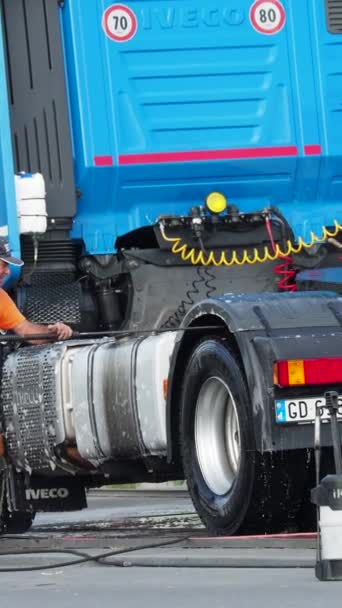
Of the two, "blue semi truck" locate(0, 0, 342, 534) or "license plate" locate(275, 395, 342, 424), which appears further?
"blue semi truck" locate(0, 0, 342, 534)

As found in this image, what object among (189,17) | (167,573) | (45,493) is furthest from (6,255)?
(167,573)

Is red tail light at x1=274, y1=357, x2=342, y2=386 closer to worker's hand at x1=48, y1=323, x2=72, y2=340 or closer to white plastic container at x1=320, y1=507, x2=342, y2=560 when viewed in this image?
white plastic container at x1=320, y1=507, x2=342, y2=560

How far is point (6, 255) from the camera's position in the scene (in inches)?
344

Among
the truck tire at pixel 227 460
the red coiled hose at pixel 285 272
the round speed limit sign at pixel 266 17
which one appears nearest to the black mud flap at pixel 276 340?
the truck tire at pixel 227 460

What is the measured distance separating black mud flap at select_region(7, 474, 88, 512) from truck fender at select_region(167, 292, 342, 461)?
187cm

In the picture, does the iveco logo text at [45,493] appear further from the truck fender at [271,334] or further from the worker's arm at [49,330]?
the truck fender at [271,334]

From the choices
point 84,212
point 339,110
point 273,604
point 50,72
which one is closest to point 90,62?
point 50,72

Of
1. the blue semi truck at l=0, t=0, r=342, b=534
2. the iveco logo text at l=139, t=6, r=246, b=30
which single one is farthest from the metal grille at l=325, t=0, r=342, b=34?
the iveco logo text at l=139, t=6, r=246, b=30

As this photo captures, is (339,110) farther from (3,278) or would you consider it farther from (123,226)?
(3,278)

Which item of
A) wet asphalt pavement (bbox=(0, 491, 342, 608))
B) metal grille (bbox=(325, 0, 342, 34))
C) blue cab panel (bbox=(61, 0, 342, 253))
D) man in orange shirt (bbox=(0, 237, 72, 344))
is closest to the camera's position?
wet asphalt pavement (bbox=(0, 491, 342, 608))

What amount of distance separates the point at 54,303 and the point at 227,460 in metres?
1.90

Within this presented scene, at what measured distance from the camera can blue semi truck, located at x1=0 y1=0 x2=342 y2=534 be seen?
8930 mm

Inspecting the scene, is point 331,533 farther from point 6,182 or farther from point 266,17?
point 266,17

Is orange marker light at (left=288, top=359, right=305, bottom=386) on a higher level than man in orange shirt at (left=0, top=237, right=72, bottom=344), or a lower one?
lower
